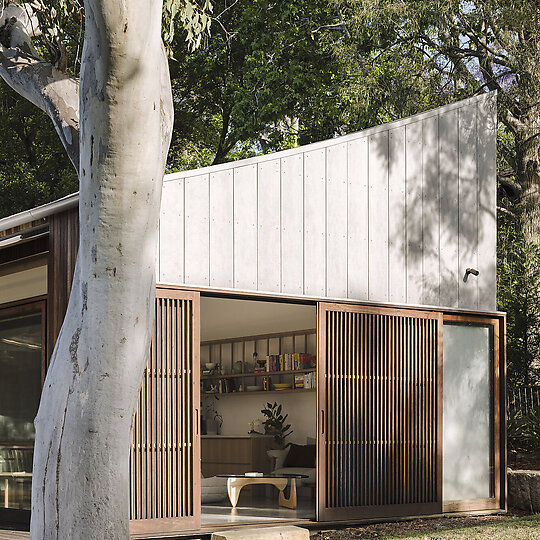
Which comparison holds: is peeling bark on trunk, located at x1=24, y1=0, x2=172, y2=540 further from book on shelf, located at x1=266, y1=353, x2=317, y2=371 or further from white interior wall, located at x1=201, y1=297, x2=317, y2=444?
book on shelf, located at x1=266, y1=353, x2=317, y2=371

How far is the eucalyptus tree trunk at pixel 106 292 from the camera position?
469 cm

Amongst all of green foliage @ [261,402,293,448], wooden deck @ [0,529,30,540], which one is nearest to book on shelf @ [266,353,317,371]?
green foliage @ [261,402,293,448]

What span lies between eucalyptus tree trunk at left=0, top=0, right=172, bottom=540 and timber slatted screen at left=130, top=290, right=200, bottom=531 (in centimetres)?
335

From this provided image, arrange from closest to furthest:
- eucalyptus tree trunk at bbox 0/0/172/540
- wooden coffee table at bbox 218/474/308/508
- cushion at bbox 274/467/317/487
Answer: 1. eucalyptus tree trunk at bbox 0/0/172/540
2. wooden coffee table at bbox 218/474/308/508
3. cushion at bbox 274/467/317/487

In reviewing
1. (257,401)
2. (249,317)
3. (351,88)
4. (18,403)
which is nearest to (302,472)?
(249,317)

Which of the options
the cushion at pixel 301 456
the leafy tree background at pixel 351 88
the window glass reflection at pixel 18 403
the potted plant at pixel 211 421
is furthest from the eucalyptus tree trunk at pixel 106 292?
the potted plant at pixel 211 421

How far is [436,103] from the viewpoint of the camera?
16.5m

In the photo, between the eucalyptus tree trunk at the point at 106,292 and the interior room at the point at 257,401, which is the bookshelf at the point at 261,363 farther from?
the eucalyptus tree trunk at the point at 106,292

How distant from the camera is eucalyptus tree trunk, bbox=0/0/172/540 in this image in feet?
15.4

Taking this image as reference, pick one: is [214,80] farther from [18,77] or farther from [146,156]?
[146,156]

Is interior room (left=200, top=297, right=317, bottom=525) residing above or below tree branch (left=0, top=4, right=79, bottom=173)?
below

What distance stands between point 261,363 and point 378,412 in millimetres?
5056

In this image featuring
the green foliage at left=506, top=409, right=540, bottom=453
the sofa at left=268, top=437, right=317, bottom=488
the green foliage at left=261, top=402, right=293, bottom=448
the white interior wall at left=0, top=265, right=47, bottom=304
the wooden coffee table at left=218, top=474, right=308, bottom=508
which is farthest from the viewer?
the green foliage at left=261, top=402, right=293, bottom=448

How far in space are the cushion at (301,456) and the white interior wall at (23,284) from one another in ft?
17.7
